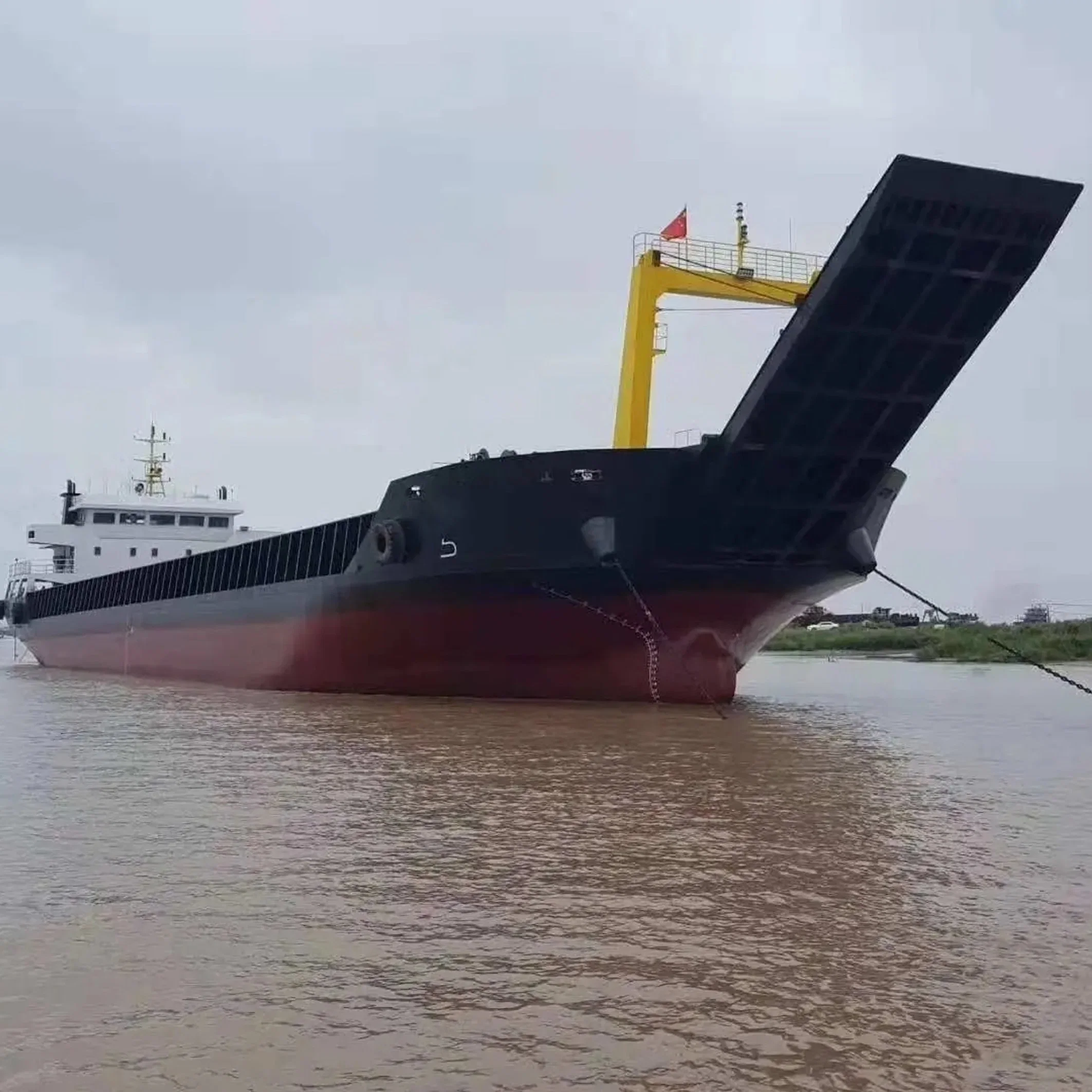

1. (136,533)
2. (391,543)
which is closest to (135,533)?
(136,533)

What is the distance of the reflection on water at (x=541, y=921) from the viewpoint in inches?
121

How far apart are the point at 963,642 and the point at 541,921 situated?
38285 mm

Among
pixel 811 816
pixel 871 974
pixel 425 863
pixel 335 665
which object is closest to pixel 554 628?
pixel 335 665

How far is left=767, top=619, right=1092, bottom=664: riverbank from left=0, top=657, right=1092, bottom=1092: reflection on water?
1103 inches

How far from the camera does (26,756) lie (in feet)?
30.5

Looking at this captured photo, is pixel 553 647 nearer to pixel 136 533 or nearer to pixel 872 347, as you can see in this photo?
pixel 872 347

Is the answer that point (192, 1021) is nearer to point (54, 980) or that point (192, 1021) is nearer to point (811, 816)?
point (54, 980)

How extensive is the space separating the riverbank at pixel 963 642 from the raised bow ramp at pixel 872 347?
843 inches

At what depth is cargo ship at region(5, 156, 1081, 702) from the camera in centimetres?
1155

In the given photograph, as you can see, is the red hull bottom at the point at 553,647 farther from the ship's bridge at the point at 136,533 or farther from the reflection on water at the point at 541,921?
the ship's bridge at the point at 136,533

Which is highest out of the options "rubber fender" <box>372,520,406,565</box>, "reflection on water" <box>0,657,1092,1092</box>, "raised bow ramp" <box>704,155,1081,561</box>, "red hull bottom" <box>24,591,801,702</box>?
"raised bow ramp" <box>704,155,1081,561</box>

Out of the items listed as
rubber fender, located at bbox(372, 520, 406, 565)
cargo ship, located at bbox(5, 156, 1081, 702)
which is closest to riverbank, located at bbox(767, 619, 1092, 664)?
cargo ship, located at bbox(5, 156, 1081, 702)

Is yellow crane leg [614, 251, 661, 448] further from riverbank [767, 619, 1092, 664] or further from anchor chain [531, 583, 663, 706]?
riverbank [767, 619, 1092, 664]

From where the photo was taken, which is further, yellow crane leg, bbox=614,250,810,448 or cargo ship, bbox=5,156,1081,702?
yellow crane leg, bbox=614,250,810,448
